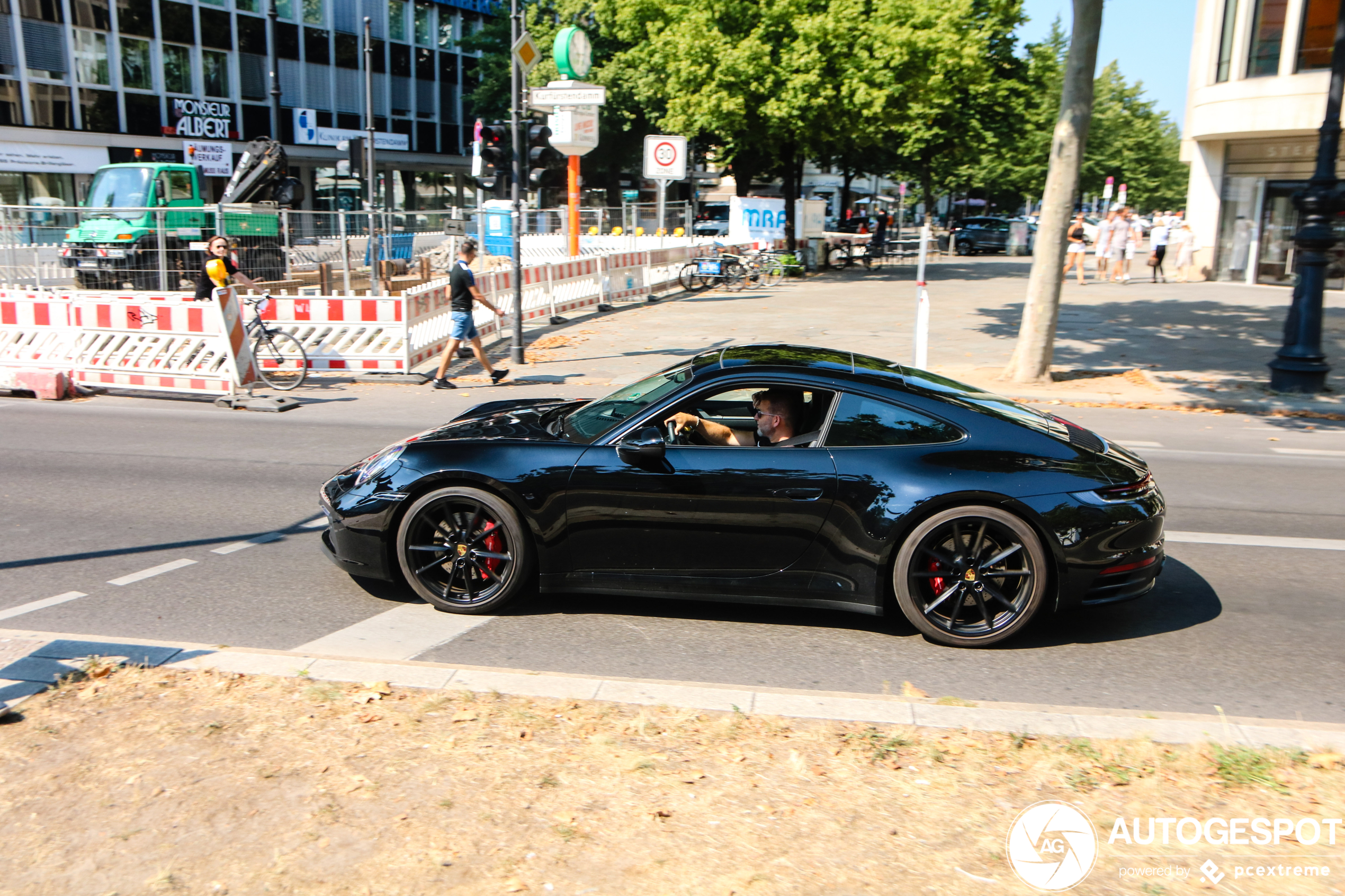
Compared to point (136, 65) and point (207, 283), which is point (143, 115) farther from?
point (207, 283)

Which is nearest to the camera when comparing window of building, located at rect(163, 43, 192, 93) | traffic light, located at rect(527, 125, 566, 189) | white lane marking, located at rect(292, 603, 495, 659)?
white lane marking, located at rect(292, 603, 495, 659)

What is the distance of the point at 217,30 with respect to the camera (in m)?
43.3

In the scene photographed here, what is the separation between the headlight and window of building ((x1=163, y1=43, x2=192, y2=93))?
42244 millimetres

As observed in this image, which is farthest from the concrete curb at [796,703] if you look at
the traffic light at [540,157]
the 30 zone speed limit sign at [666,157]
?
the 30 zone speed limit sign at [666,157]

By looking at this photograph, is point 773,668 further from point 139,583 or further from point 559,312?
point 559,312

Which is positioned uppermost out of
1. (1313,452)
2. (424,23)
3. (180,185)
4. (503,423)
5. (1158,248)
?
(424,23)

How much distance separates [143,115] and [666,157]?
23474mm

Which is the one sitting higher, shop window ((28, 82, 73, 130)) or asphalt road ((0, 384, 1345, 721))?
shop window ((28, 82, 73, 130))

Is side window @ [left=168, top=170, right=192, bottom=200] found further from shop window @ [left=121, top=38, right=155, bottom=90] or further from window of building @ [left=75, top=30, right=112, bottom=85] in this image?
shop window @ [left=121, top=38, right=155, bottom=90]

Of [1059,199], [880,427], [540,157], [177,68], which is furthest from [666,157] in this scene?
[880,427]

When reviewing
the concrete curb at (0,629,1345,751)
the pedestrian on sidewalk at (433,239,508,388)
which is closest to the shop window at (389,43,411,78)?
the pedestrian on sidewalk at (433,239,508,388)

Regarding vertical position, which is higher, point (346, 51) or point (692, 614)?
point (346, 51)

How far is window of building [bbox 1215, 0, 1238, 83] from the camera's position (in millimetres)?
26703

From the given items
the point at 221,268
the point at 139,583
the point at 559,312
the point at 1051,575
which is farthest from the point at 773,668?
the point at 559,312
